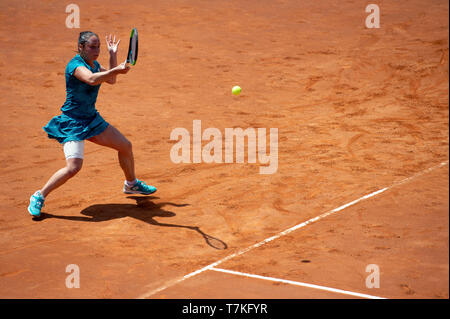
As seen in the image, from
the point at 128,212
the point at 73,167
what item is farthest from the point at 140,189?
the point at 73,167

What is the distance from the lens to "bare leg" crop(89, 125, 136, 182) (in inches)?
247

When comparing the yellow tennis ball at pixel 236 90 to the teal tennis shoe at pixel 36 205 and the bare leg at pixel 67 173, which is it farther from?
the teal tennis shoe at pixel 36 205

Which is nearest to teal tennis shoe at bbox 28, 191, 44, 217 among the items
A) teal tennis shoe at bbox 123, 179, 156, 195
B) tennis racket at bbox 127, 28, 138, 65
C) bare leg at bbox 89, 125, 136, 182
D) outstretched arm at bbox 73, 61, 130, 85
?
bare leg at bbox 89, 125, 136, 182

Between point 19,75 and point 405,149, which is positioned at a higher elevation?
point 19,75

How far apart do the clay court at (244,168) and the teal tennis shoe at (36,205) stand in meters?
0.12

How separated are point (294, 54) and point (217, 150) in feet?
18.2

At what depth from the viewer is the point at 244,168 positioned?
7652mm

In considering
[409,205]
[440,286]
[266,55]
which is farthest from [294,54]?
[440,286]

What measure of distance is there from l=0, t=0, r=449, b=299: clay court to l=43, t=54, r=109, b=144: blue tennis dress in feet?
2.81

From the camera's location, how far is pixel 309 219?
5.96 metres

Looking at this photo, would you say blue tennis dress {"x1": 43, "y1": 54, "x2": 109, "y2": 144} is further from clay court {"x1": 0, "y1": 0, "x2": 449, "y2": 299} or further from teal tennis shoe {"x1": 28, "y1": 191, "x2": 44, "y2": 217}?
clay court {"x1": 0, "y1": 0, "x2": 449, "y2": 299}

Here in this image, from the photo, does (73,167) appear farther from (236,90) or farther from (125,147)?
(236,90)

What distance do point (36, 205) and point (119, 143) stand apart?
Answer: 1.03 metres
